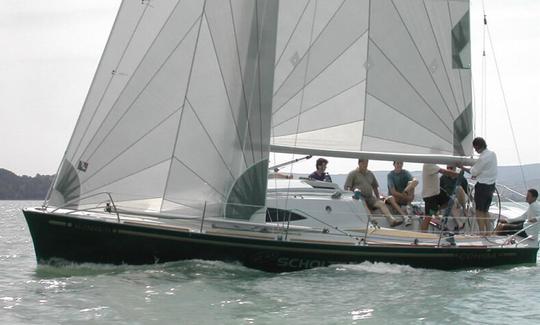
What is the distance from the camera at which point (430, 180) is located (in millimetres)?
14086

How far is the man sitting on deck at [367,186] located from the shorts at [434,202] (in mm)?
934

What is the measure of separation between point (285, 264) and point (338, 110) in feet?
10.1

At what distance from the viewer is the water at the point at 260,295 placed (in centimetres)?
878

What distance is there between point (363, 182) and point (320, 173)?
1.17 metres

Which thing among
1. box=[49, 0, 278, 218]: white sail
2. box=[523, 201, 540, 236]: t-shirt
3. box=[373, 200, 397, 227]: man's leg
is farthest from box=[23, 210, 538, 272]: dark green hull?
box=[523, 201, 540, 236]: t-shirt

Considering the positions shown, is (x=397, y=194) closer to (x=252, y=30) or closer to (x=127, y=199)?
(x=252, y=30)

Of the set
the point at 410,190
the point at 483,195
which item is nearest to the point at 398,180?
the point at 410,190

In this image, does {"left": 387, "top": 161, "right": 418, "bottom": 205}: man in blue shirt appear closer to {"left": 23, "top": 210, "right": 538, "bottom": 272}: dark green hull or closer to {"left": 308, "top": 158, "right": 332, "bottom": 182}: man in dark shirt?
{"left": 308, "top": 158, "right": 332, "bottom": 182}: man in dark shirt

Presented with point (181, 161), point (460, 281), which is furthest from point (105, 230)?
point (460, 281)

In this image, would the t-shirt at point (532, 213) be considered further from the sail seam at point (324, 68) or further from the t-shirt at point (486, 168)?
the sail seam at point (324, 68)

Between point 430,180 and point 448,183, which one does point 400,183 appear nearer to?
point 430,180

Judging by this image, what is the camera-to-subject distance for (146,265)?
1123 centimetres

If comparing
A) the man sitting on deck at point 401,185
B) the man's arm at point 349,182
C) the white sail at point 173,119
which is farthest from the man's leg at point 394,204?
the white sail at point 173,119

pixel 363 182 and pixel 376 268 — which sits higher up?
Answer: pixel 363 182
